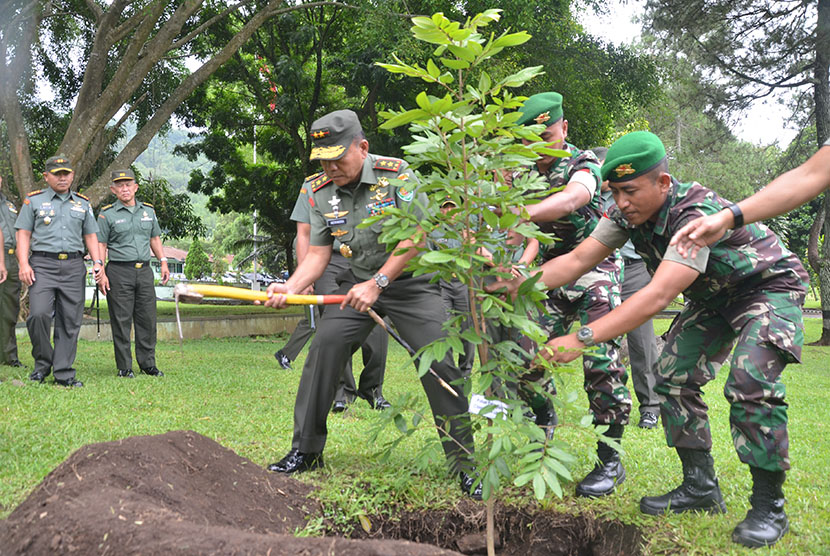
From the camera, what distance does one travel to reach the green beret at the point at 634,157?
329 cm

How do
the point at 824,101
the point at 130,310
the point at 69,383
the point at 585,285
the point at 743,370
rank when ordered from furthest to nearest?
the point at 824,101 < the point at 130,310 < the point at 69,383 < the point at 585,285 < the point at 743,370

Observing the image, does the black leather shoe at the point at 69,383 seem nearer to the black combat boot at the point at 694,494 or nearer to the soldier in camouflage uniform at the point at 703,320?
the soldier in camouflage uniform at the point at 703,320

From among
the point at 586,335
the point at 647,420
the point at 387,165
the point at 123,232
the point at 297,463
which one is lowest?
the point at 647,420

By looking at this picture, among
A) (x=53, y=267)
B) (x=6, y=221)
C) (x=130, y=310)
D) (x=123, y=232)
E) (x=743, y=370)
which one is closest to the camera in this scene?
(x=743, y=370)

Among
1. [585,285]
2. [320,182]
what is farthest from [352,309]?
[585,285]

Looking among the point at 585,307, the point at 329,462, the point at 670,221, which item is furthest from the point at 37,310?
the point at 670,221

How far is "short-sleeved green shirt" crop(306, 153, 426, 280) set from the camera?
13.6ft

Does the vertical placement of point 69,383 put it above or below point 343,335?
below

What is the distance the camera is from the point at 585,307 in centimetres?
430

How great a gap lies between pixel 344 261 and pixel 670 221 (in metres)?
3.45

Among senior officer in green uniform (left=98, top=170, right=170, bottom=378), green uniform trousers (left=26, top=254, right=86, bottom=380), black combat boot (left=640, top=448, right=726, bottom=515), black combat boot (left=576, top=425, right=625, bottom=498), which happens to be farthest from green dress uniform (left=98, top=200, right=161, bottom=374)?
black combat boot (left=640, top=448, right=726, bottom=515)

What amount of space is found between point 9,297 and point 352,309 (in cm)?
662

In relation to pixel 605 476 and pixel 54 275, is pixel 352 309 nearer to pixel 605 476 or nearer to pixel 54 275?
pixel 605 476

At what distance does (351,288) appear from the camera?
4.10m
